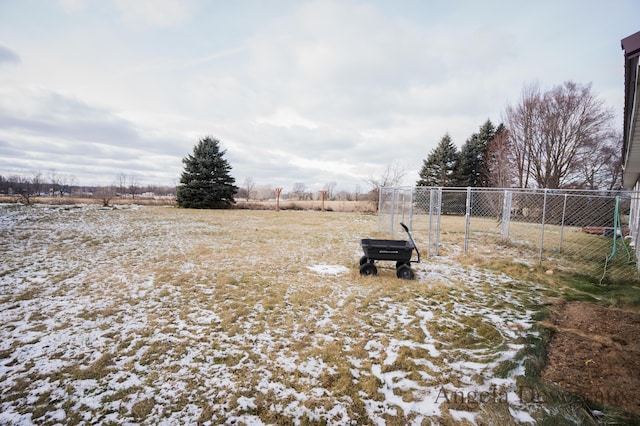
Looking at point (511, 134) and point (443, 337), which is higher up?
point (511, 134)

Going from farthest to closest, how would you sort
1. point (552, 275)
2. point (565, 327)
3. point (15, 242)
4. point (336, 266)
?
point (15, 242), point (336, 266), point (552, 275), point (565, 327)

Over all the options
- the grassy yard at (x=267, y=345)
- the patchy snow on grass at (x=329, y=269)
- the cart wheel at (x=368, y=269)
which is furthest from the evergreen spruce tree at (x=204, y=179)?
the cart wheel at (x=368, y=269)

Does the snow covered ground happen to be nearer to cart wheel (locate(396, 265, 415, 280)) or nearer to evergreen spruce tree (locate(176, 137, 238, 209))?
cart wheel (locate(396, 265, 415, 280))

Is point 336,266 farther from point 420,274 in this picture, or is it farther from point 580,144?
point 580,144

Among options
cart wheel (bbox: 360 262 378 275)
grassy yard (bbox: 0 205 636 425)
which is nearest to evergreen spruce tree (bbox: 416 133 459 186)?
grassy yard (bbox: 0 205 636 425)

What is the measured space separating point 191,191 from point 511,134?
26170mm

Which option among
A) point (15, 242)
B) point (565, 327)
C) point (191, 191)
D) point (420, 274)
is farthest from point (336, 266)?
point (191, 191)

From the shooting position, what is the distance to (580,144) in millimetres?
16719

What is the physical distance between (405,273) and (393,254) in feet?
1.89

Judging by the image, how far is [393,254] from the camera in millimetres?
5668

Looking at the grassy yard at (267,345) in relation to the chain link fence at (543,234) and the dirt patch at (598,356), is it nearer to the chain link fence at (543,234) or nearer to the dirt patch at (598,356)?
the dirt patch at (598,356)

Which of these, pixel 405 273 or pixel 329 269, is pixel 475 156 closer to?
pixel 405 273

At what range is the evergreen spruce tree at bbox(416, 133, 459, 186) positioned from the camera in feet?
97.7

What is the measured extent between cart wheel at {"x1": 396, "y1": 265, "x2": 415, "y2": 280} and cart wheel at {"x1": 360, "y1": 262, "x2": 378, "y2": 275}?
506 mm
